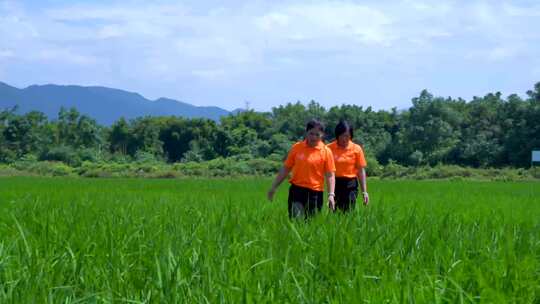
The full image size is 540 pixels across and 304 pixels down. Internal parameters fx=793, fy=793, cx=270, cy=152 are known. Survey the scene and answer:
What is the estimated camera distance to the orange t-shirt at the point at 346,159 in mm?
7379

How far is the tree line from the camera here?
43.9m

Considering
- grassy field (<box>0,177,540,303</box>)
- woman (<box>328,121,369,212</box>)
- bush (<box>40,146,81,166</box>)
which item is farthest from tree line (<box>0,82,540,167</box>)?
grassy field (<box>0,177,540,303</box>)

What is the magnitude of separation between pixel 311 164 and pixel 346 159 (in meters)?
0.70

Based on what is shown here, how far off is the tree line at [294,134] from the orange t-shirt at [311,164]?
32.1 meters

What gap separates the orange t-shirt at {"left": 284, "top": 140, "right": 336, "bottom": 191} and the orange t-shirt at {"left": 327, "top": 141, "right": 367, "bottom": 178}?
494mm

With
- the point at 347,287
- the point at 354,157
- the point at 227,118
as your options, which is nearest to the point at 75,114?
the point at 227,118

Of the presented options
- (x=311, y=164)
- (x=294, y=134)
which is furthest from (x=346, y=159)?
(x=294, y=134)

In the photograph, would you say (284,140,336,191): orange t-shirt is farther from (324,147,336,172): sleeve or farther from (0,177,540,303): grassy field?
(0,177,540,303): grassy field

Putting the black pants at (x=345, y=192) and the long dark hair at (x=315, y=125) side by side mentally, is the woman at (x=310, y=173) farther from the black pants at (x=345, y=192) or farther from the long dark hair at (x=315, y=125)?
the black pants at (x=345, y=192)

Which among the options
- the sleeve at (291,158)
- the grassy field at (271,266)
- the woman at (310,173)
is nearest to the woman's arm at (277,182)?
the sleeve at (291,158)

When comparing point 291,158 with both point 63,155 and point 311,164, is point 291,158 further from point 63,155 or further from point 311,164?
point 63,155

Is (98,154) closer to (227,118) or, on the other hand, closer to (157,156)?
(157,156)

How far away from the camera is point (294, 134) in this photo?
181 ft

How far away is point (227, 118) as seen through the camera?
6359 cm
